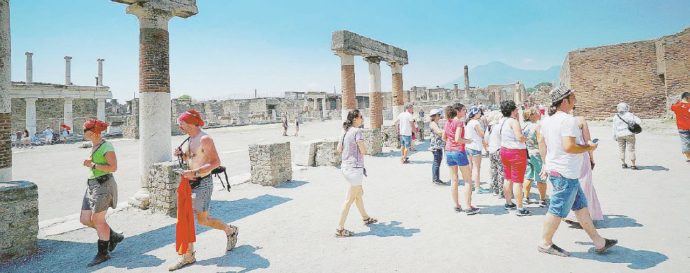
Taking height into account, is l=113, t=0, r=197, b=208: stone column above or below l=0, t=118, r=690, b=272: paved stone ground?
above

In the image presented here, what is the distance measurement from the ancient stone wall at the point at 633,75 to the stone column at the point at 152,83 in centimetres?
2400

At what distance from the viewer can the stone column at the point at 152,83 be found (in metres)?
6.78

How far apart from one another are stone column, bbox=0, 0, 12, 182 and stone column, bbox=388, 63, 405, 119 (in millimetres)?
14150

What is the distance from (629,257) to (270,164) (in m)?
6.52

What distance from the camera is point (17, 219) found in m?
4.34

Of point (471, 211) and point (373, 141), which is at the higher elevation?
point (373, 141)

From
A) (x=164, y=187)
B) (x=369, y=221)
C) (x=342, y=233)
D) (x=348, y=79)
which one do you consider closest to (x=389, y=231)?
(x=369, y=221)

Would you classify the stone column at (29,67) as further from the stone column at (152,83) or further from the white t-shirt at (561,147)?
the white t-shirt at (561,147)

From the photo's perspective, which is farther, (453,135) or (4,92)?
(453,135)

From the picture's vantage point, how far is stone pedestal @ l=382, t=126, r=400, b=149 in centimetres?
1384

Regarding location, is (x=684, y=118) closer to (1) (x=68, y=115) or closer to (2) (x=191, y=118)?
(2) (x=191, y=118)

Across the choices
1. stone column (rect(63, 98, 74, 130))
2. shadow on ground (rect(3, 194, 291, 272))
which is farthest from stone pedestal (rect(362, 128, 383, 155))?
stone column (rect(63, 98, 74, 130))

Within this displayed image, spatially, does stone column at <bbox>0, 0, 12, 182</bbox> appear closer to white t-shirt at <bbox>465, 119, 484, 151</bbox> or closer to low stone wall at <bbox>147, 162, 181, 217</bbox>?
low stone wall at <bbox>147, 162, 181, 217</bbox>

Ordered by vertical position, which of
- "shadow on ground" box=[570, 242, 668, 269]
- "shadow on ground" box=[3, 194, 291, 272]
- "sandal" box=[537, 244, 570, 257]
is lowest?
"shadow on ground" box=[3, 194, 291, 272]
